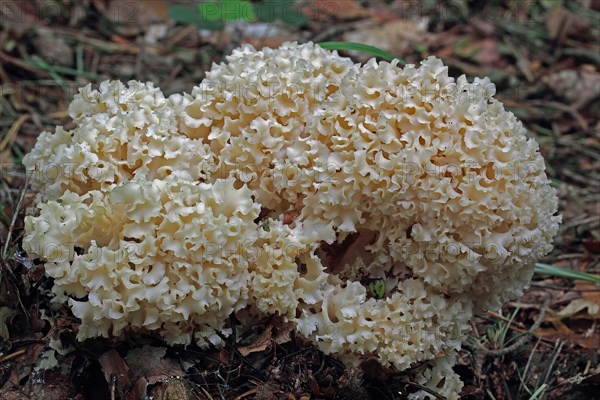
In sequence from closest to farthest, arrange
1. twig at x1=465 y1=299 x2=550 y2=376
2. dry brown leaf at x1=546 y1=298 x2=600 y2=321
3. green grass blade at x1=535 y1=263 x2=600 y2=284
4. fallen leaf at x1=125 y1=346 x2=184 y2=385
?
1. fallen leaf at x1=125 y1=346 x2=184 y2=385
2. twig at x1=465 y1=299 x2=550 y2=376
3. dry brown leaf at x1=546 y1=298 x2=600 y2=321
4. green grass blade at x1=535 y1=263 x2=600 y2=284

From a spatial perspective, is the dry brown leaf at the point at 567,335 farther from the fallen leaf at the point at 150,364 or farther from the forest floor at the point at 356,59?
the fallen leaf at the point at 150,364

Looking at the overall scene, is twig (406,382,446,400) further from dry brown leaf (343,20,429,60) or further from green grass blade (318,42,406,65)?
dry brown leaf (343,20,429,60)

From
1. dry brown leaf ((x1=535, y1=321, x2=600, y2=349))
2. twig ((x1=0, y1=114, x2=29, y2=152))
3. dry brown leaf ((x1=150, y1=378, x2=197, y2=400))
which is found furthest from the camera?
twig ((x1=0, y1=114, x2=29, y2=152))

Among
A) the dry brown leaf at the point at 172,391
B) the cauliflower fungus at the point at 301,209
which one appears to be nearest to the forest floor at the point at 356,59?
the dry brown leaf at the point at 172,391

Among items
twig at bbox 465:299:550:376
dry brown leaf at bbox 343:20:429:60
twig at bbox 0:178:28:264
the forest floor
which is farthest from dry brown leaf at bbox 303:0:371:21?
twig at bbox 0:178:28:264

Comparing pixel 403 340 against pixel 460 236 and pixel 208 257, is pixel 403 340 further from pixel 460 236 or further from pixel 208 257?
pixel 208 257

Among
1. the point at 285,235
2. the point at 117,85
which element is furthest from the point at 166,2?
the point at 285,235
